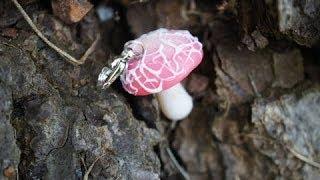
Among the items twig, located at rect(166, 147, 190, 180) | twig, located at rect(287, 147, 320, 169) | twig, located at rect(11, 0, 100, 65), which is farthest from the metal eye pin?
twig, located at rect(287, 147, 320, 169)

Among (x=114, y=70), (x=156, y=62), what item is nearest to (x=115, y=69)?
(x=114, y=70)

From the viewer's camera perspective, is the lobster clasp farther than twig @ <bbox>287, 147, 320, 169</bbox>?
No

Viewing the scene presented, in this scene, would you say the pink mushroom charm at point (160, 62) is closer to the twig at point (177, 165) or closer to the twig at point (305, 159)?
the twig at point (177, 165)

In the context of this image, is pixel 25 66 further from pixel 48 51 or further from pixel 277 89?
pixel 277 89

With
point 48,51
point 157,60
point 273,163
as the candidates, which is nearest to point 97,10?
point 48,51

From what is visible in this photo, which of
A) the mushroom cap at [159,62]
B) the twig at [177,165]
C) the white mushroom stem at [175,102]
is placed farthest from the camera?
the twig at [177,165]

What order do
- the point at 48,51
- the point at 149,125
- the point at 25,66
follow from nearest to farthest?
the point at 25,66 < the point at 48,51 < the point at 149,125

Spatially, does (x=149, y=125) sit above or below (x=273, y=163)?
above

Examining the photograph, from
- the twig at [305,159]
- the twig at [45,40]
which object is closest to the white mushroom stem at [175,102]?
the twig at [45,40]

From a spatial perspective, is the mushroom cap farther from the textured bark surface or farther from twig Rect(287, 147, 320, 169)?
twig Rect(287, 147, 320, 169)
